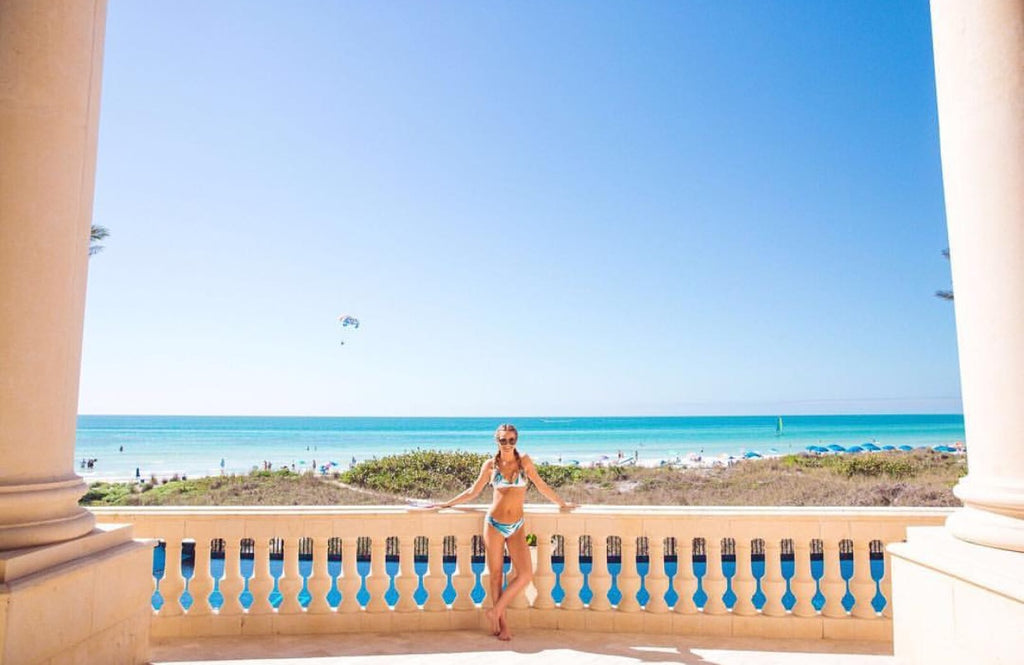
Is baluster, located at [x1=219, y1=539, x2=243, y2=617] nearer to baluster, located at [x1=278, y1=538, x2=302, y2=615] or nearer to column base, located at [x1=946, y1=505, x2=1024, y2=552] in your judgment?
baluster, located at [x1=278, y1=538, x2=302, y2=615]

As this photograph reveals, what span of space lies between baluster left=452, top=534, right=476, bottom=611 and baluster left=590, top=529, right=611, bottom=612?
1158mm

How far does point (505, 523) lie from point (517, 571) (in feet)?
1.52

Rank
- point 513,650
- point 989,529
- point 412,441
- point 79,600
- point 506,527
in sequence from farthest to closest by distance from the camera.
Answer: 1. point 412,441
2. point 506,527
3. point 513,650
4. point 79,600
5. point 989,529

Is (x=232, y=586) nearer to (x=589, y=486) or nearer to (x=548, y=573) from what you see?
(x=548, y=573)

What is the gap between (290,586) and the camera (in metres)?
6.27

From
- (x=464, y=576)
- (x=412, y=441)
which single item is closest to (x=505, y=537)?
(x=464, y=576)

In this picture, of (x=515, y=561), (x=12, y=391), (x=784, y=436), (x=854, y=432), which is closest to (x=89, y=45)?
(x=12, y=391)

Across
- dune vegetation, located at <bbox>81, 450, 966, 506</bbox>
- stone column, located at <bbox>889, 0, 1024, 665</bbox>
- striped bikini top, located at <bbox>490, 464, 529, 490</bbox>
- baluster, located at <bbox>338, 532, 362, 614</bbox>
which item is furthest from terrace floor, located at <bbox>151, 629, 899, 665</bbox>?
dune vegetation, located at <bbox>81, 450, 966, 506</bbox>

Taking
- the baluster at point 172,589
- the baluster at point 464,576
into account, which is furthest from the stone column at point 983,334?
the baluster at point 172,589

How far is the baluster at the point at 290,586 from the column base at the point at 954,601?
494 cm

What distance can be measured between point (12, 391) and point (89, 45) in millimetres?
2286

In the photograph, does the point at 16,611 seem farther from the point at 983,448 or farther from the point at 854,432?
the point at 854,432

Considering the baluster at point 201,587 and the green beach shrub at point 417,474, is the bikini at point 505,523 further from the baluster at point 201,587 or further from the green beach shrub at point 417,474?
the green beach shrub at point 417,474

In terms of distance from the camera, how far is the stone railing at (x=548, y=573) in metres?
6.14
